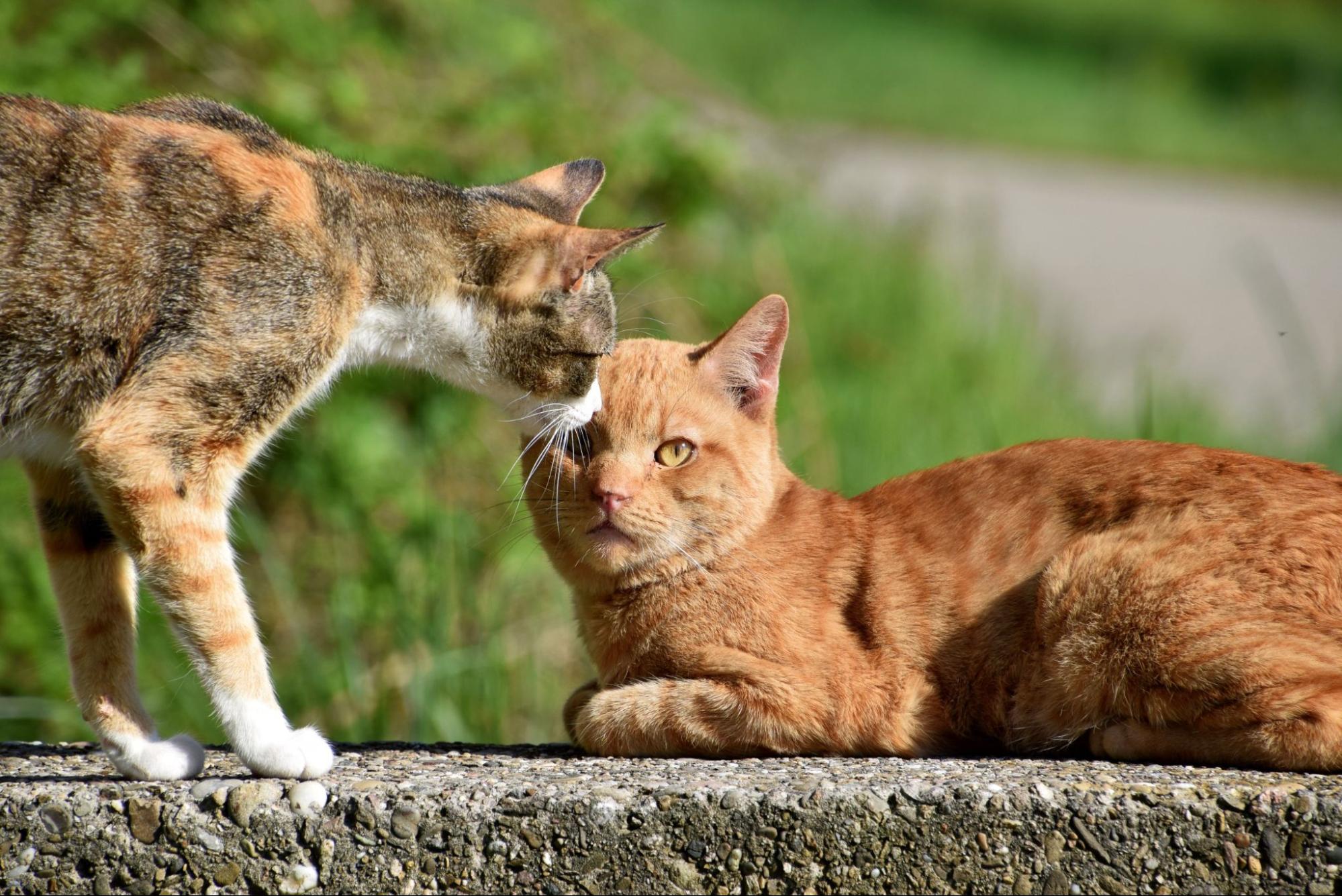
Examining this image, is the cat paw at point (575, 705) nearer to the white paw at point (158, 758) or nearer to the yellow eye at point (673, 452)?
the yellow eye at point (673, 452)

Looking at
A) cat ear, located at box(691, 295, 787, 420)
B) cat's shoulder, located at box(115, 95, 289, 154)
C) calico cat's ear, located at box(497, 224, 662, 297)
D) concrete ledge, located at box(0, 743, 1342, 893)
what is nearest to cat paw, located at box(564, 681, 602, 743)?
concrete ledge, located at box(0, 743, 1342, 893)

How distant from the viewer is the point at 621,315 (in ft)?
18.8

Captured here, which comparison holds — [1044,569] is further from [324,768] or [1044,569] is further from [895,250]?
[895,250]

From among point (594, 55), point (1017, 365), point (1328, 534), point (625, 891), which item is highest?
point (594, 55)

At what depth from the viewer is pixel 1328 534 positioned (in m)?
2.54

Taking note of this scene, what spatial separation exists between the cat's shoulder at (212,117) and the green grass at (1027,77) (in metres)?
8.03

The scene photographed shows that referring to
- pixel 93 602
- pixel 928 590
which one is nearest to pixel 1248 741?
pixel 928 590

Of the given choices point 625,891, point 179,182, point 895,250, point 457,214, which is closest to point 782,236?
point 895,250

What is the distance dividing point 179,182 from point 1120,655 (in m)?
2.04

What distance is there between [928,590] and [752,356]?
0.68 meters

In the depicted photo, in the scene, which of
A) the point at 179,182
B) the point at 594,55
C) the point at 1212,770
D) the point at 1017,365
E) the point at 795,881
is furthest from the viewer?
the point at 594,55

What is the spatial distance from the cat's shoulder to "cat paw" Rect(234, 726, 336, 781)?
4.01 feet

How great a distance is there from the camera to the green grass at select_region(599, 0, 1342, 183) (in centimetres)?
1327

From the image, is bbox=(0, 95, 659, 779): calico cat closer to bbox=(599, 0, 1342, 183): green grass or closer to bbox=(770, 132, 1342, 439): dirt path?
bbox=(770, 132, 1342, 439): dirt path
